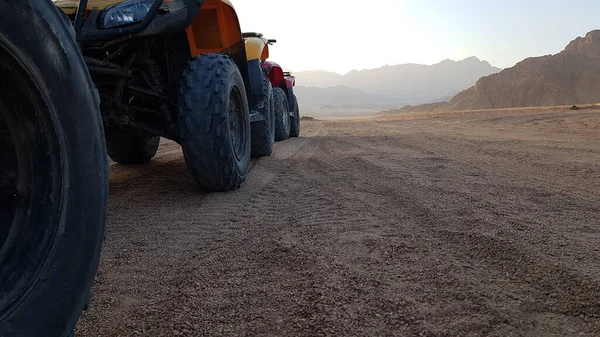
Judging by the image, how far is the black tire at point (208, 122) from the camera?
3.49 metres

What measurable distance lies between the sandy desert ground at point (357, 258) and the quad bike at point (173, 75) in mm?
387

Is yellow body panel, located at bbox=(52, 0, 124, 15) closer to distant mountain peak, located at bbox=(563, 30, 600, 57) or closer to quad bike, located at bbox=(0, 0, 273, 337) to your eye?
quad bike, located at bbox=(0, 0, 273, 337)

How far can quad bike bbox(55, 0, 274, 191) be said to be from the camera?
3.17 m

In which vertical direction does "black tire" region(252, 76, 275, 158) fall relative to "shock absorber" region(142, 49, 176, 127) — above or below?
below

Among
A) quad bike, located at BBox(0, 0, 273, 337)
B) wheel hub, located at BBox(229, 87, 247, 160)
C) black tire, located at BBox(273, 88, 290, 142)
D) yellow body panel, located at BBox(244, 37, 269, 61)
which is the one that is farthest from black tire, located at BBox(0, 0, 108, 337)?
black tire, located at BBox(273, 88, 290, 142)

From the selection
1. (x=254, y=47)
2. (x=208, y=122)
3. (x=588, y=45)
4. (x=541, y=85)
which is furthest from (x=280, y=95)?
(x=588, y=45)

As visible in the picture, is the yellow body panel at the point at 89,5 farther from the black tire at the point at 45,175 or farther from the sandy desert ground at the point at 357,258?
the black tire at the point at 45,175

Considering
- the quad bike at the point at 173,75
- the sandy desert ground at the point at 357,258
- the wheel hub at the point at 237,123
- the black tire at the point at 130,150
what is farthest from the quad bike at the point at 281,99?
the sandy desert ground at the point at 357,258

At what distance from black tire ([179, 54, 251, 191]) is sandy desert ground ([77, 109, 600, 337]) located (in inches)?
8.2

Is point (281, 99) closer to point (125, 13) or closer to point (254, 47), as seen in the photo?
point (254, 47)

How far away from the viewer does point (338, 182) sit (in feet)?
13.8

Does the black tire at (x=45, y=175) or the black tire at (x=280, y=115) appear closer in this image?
the black tire at (x=45, y=175)

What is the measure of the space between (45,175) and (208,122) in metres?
2.24

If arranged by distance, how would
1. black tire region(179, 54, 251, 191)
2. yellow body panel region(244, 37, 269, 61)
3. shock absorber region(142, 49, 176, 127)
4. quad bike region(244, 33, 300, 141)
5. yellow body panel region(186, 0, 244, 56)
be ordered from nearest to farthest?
1. black tire region(179, 54, 251, 191)
2. shock absorber region(142, 49, 176, 127)
3. yellow body panel region(186, 0, 244, 56)
4. yellow body panel region(244, 37, 269, 61)
5. quad bike region(244, 33, 300, 141)
